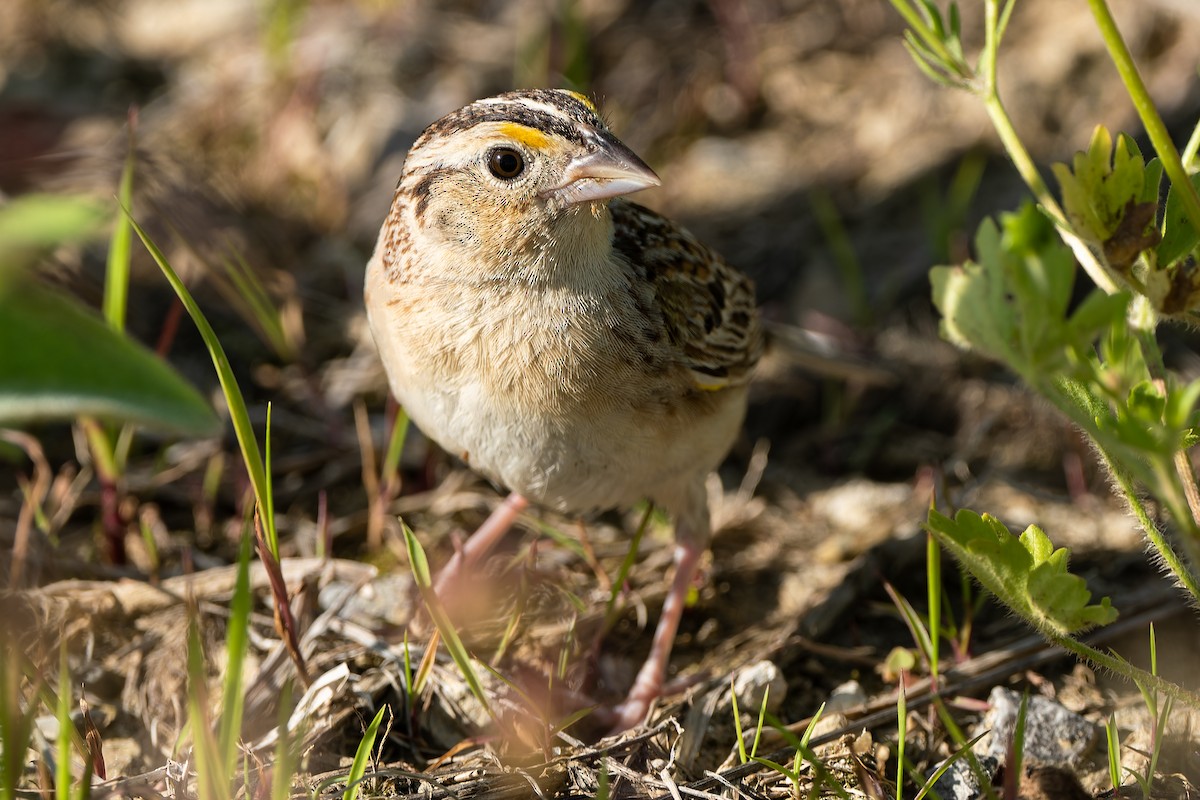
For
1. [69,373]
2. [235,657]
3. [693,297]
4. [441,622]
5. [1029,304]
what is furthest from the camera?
[693,297]

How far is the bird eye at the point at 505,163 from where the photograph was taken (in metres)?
3.09

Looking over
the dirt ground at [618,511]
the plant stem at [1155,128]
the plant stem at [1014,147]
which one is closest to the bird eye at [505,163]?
the dirt ground at [618,511]

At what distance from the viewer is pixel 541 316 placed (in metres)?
3.13

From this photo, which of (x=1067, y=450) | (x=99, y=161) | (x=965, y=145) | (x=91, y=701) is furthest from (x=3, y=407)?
(x=965, y=145)

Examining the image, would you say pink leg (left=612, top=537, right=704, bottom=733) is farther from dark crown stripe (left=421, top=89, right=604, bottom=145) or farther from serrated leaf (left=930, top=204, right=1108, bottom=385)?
serrated leaf (left=930, top=204, right=1108, bottom=385)

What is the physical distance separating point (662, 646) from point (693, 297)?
3.56ft

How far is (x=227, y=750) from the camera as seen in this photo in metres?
2.44

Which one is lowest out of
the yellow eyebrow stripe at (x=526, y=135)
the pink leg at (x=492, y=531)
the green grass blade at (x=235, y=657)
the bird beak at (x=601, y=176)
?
the pink leg at (x=492, y=531)

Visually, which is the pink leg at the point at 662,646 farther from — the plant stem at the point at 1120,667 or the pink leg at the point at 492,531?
the plant stem at the point at 1120,667

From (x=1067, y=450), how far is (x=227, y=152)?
13.7 feet

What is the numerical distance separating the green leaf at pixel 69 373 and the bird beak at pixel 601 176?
1407mm

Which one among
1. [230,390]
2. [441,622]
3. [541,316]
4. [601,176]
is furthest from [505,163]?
[441,622]

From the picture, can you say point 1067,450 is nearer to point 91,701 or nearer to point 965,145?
point 965,145

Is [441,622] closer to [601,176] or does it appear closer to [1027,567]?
[601,176]
